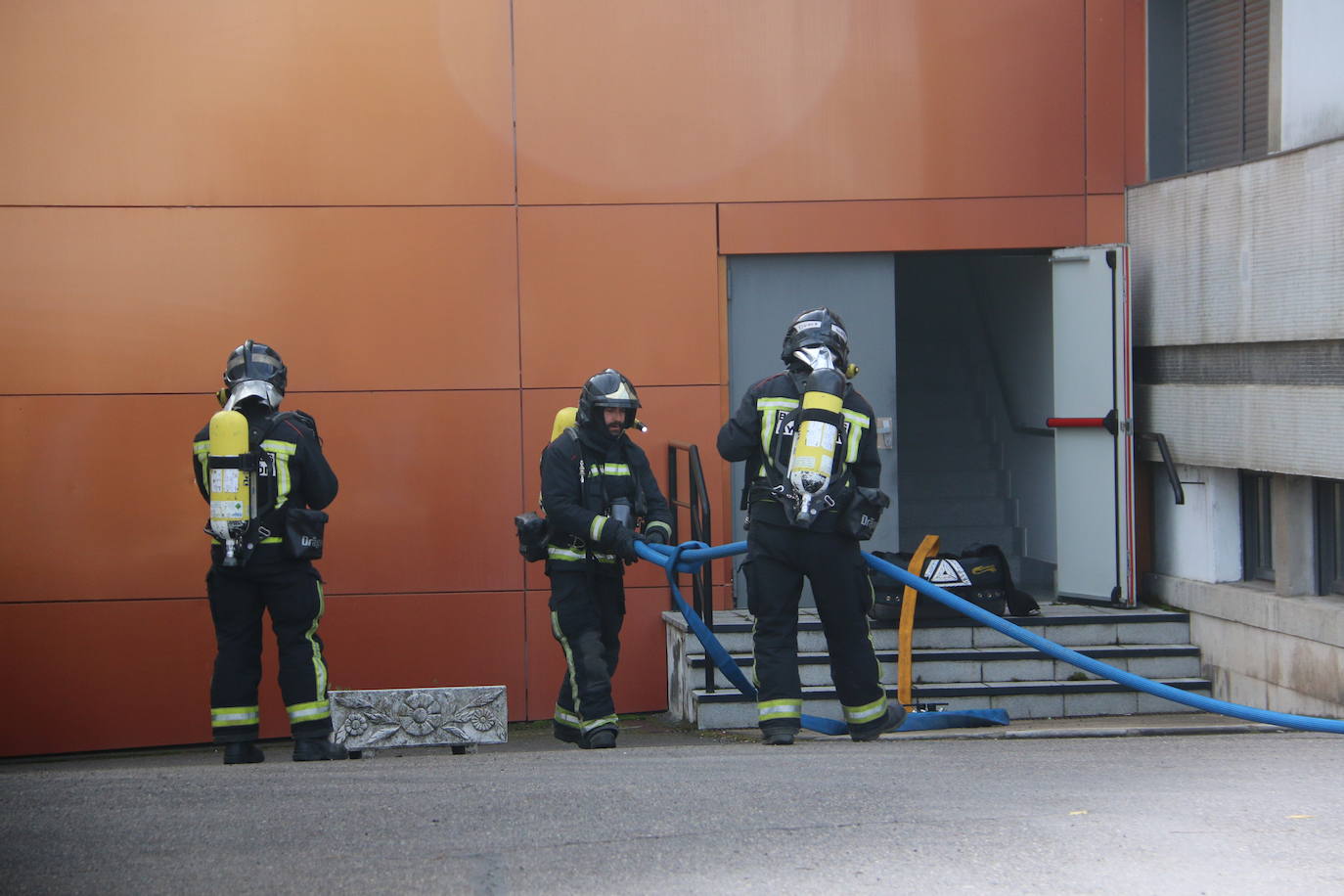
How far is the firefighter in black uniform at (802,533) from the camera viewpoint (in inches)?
243

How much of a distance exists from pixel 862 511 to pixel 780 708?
101cm

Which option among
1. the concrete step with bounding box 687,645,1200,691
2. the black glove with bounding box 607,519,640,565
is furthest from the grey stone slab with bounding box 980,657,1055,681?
the black glove with bounding box 607,519,640,565

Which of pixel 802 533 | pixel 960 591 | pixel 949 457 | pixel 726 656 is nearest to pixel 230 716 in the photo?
pixel 726 656

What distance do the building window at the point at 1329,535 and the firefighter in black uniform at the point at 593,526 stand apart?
154 inches

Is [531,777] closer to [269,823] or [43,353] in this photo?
[269,823]

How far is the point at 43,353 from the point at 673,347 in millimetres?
4047

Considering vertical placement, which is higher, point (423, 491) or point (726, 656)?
point (423, 491)

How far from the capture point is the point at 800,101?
905 centimetres

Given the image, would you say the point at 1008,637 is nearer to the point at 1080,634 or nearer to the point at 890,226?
the point at 1080,634

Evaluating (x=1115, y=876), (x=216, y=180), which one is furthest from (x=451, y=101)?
(x=1115, y=876)

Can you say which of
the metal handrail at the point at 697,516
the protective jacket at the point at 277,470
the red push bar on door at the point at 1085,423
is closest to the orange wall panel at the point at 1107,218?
the red push bar on door at the point at 1085,423

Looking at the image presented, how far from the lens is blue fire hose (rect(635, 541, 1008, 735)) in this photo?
22.0 feet

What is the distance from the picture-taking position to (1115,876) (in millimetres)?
3883

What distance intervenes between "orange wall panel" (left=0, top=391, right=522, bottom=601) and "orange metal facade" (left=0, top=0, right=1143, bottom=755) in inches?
0.8
